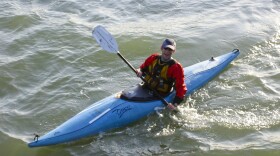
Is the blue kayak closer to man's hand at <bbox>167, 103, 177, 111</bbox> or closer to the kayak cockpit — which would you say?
the kayak cockpit

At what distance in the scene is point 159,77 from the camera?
6816 millimetres

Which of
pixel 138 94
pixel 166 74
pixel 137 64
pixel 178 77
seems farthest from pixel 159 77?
pixel 137 64

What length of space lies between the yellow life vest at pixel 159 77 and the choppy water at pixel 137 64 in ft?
1.71

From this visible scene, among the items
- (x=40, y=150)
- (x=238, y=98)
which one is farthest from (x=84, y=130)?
(x=238, y=98)

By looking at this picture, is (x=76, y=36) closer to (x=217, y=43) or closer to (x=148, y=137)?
(x=217, y=43)

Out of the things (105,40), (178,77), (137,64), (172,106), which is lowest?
(172,106)

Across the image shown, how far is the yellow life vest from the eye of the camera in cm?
672

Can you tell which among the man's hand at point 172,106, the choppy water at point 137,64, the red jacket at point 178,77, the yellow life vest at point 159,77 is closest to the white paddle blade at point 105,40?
the yellow life vest at point 159,77

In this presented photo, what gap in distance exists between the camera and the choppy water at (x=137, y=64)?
636 cm

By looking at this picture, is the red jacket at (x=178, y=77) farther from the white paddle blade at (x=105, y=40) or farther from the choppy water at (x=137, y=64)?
the white paddle blade at (x=105, y=40)

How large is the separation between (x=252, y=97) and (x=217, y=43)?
2596 millimetres

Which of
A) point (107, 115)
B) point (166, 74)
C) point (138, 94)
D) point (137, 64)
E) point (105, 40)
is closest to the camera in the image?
point (107, 115)

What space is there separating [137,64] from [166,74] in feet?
7.26

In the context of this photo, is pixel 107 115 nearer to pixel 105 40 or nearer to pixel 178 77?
pixel 178 77
